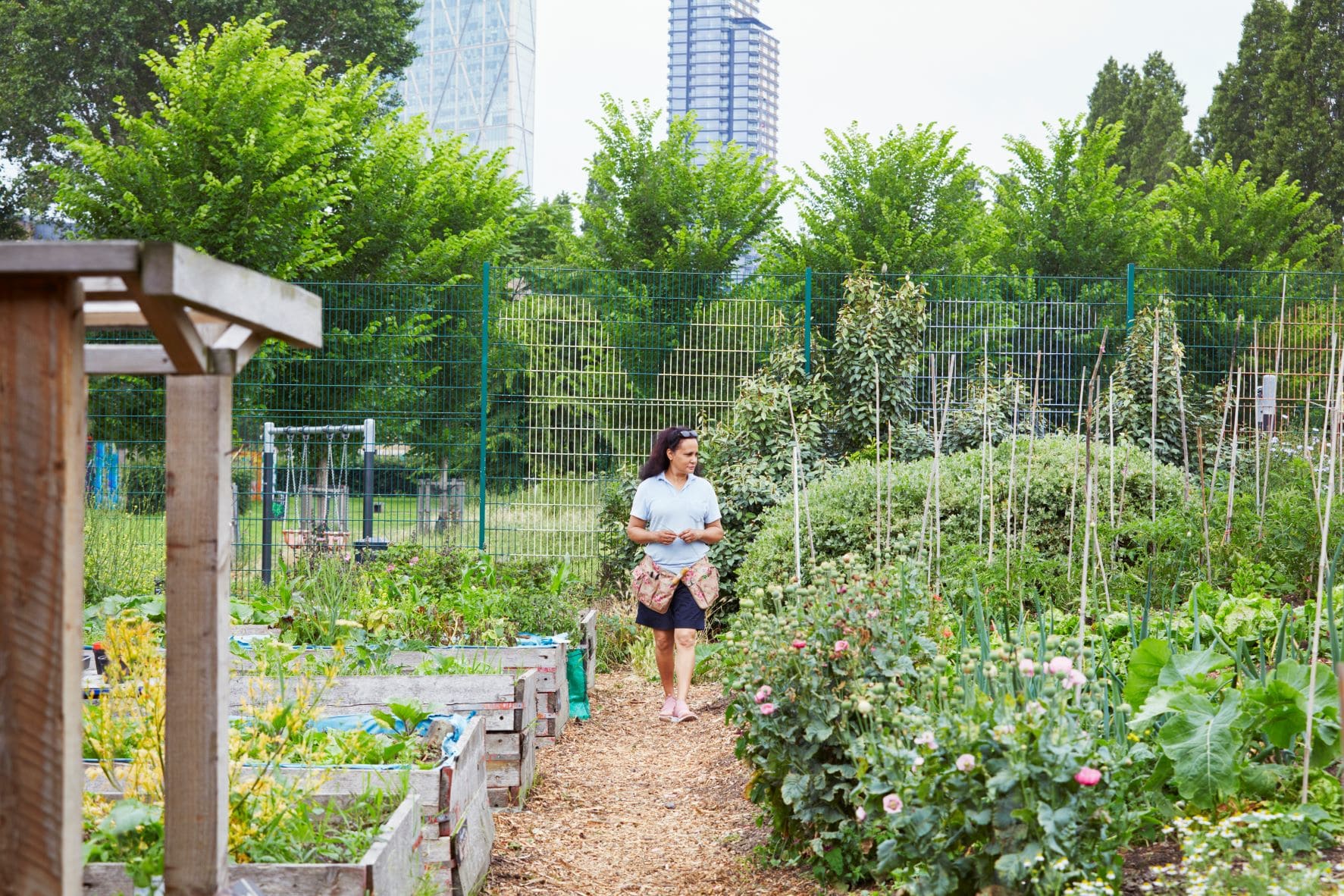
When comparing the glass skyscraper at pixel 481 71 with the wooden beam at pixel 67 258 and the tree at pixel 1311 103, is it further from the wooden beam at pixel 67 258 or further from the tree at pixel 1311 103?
the wooden beam at pixel 67 258

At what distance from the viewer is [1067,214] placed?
19.8m

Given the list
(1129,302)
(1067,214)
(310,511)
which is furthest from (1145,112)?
(310,511)

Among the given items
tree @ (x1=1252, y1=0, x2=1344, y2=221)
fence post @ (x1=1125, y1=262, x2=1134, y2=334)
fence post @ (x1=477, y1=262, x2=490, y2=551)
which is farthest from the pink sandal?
tree @ (x1=1252, y1=0, x2=1344, y2=221)

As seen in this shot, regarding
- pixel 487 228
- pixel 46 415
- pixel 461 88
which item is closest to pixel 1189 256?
pixel 487 228

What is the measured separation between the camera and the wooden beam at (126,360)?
252cm

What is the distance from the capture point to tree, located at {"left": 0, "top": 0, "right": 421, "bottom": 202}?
23.0 metres

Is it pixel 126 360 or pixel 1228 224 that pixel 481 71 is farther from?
pixel 126 360

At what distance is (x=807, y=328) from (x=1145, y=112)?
25.2 meters

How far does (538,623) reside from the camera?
655 cm

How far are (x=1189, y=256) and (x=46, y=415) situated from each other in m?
22.8

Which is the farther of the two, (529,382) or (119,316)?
(529,382)

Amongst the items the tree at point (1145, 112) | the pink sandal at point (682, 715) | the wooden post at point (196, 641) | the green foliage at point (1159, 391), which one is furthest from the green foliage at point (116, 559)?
the tree at point (1145, 112)

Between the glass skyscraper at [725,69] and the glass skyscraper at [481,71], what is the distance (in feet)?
191

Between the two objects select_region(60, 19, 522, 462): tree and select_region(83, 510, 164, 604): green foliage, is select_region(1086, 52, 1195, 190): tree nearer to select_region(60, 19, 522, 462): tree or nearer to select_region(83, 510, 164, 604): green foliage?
select_region(60, 19, 522, 462): tree
